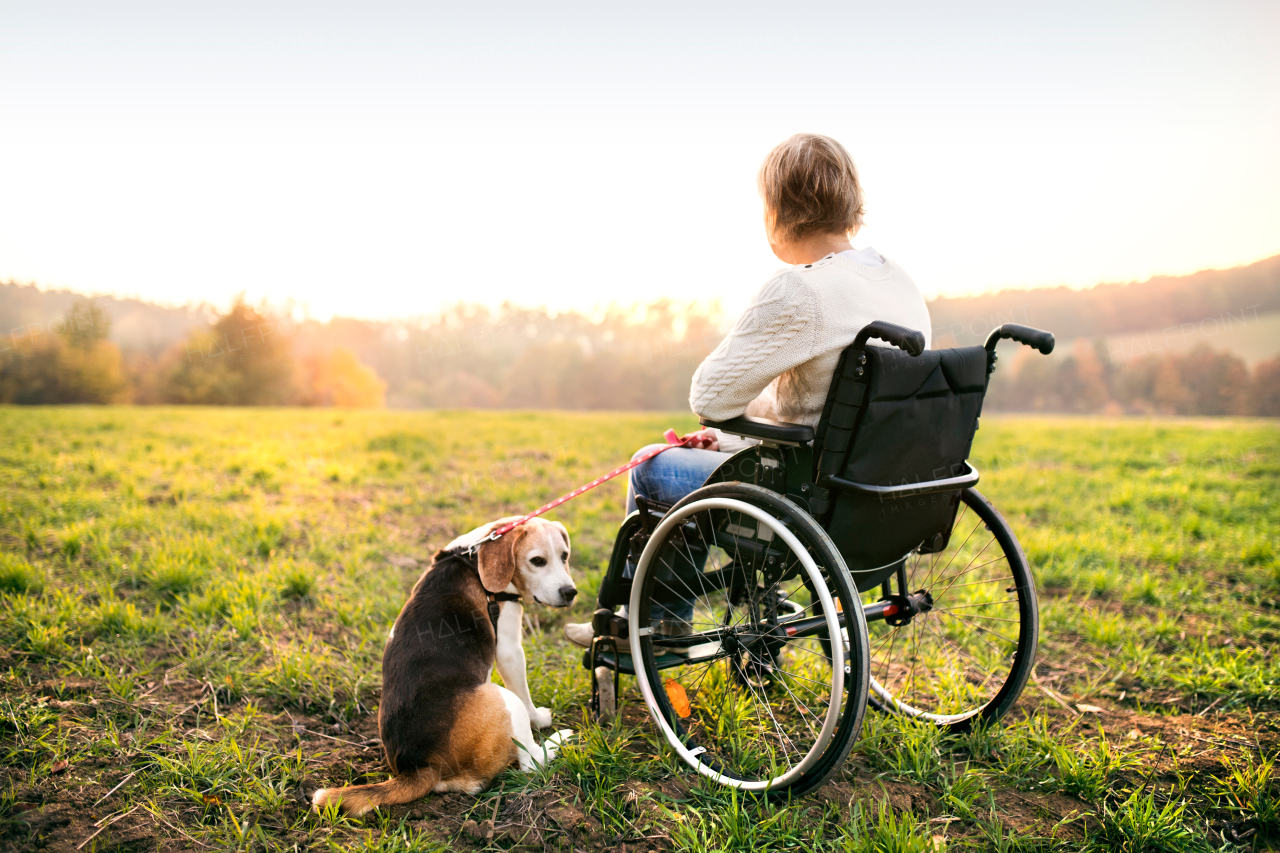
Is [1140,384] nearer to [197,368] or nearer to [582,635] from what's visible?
[582,635]

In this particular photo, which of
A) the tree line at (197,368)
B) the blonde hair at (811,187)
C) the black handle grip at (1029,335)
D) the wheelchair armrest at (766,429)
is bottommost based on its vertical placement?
the wheelchair armrest at (766,429)

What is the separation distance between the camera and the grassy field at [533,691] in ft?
6.29

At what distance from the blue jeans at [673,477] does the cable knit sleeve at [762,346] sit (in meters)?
0.38

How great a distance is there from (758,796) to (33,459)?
847 centimetres

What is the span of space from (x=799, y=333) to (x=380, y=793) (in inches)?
68.6

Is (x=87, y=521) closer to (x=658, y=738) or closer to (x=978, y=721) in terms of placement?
(x=658, y=738)

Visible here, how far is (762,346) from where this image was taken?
1.91 m

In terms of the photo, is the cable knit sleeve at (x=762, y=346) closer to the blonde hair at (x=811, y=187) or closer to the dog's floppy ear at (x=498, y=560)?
the blonde hair at (x=811, y=187)

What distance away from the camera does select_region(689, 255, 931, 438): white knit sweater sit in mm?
1867

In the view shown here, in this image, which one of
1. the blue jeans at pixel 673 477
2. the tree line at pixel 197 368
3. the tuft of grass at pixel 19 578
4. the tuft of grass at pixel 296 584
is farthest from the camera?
the tree line at pixel 197 368

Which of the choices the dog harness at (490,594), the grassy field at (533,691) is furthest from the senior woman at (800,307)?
the grassy field at (533,691)

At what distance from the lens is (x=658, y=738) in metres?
2.31

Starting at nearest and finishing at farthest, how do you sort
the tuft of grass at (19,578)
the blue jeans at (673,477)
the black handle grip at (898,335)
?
1. the black handle grip at (898,335)
2. the blue jeans at (673,477)
3. the tuft of grass at (19,578)

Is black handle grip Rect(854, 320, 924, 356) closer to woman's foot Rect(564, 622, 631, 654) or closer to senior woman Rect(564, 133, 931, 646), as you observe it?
senior woman Rect(564, 133, 931, 646)
